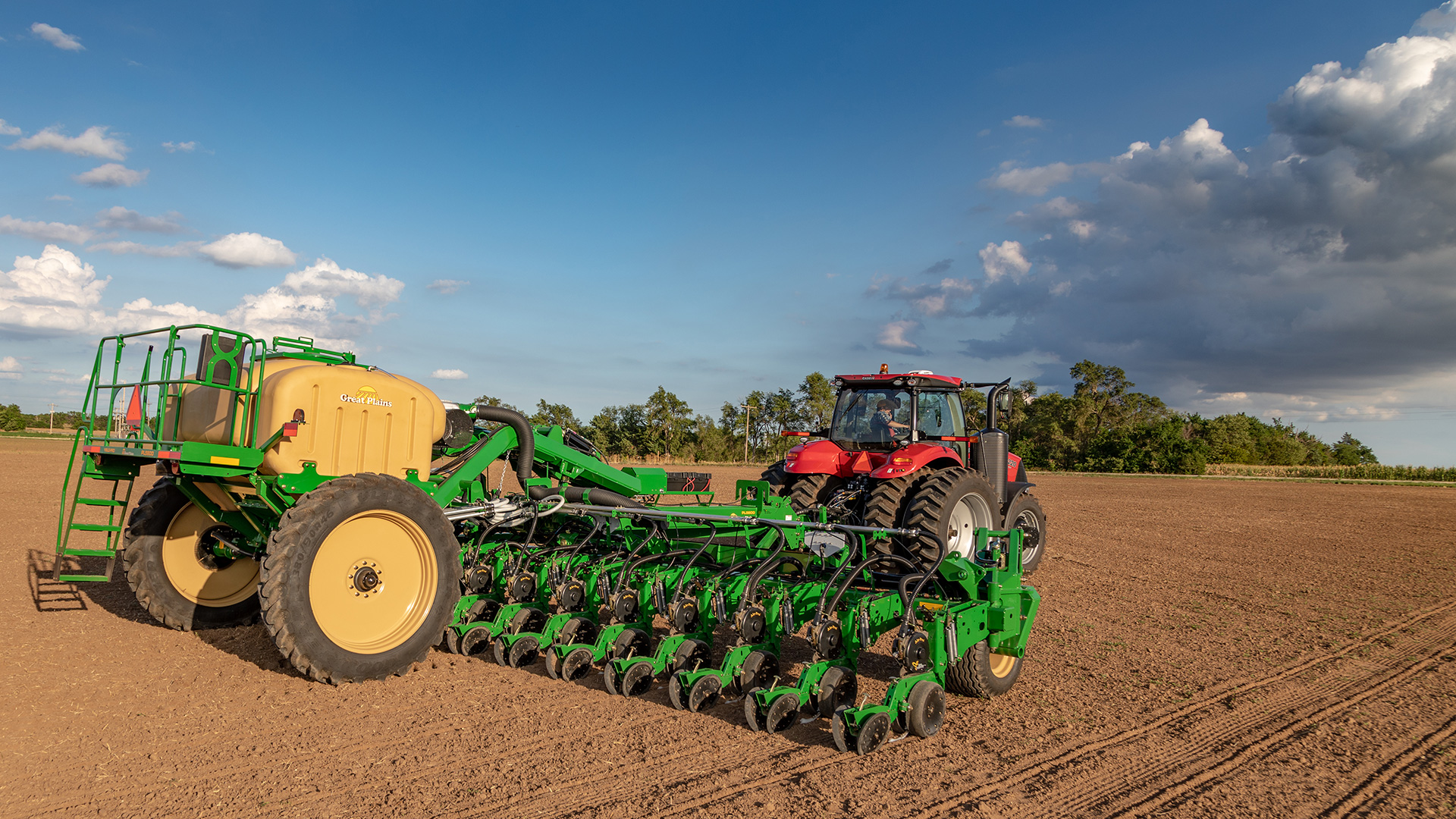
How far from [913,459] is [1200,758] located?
3.54 meters

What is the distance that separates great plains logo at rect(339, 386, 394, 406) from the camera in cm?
566

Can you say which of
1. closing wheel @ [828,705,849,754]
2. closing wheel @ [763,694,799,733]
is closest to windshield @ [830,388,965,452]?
closing wheel @ [763,694,799,733]

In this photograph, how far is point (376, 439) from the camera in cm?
586

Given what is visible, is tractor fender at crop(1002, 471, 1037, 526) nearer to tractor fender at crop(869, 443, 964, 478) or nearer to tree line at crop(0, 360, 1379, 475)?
tractor fender at crop(869, 443, 964, 478)

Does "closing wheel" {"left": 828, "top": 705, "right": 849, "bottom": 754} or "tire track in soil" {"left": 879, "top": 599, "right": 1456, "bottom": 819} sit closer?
"tire track in soil" {"left": 879, "top": 599, "right": 1456, "bottom": 819}

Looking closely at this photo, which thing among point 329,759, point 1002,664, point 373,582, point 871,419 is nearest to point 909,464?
point 871,419

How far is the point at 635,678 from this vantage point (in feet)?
16.4

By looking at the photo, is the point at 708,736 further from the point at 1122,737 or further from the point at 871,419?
the point at 871,419

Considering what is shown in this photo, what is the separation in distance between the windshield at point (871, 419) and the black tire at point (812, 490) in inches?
22.4

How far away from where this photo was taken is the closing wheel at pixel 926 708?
428cm

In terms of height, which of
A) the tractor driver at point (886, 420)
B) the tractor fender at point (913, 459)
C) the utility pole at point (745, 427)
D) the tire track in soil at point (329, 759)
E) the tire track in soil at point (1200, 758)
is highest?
the utility pole at point (745, 427)

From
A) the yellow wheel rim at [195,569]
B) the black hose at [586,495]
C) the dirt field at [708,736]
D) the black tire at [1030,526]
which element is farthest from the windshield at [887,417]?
the yellow wheel rim at [195,569]

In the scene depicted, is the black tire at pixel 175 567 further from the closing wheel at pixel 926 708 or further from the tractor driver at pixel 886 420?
the tractor driver at pixel 886 420

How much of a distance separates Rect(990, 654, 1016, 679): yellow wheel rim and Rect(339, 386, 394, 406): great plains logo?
15.1ft
